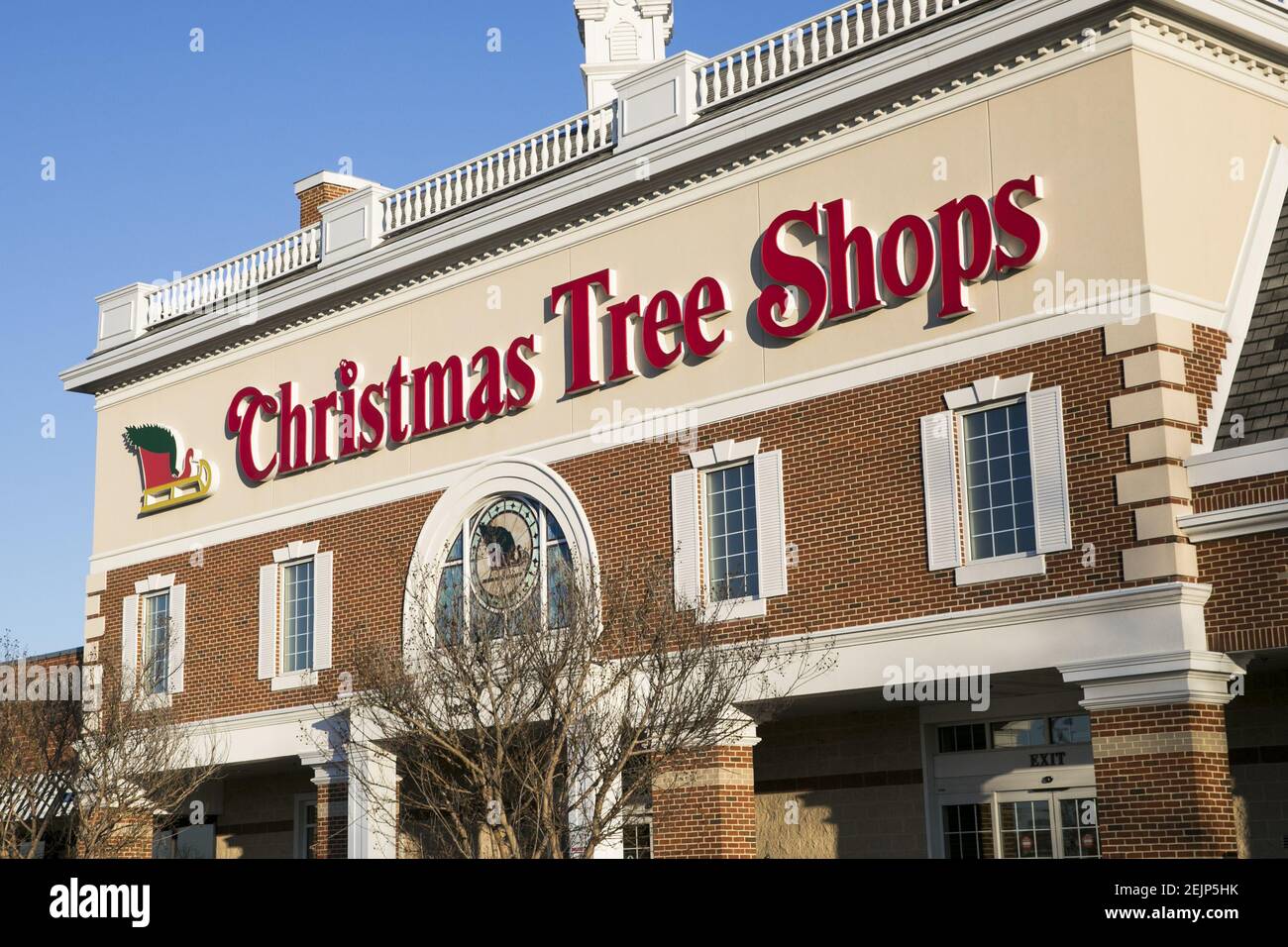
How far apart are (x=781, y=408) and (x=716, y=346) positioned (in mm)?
1518

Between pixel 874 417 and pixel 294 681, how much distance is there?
13158 millimetres

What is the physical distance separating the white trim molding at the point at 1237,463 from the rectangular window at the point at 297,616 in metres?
17.1

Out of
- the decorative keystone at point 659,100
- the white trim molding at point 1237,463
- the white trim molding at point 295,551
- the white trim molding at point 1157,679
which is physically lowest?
the white trim molding at point 1157,679

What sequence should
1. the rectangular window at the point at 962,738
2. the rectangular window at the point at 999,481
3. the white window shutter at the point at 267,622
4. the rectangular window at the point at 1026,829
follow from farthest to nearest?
the white window shutter at the point at 267,622
the rectangular window at the point at 962,738
the rectangular window at the point at 1026,829
the rectangular window at the point at 999,481

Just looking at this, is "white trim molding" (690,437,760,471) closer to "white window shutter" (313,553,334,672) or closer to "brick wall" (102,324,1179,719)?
"brick wall" (102,324,1179,719)

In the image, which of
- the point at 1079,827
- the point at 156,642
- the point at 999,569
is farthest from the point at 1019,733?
the point at 156,642

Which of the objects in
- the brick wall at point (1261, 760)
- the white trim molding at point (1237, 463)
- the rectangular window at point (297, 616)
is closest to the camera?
the white trim molding at point (1237, 463)

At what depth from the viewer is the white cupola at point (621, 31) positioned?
33156 millimetres

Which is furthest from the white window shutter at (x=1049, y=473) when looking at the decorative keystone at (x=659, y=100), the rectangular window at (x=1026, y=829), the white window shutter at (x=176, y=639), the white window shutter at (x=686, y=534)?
the white window shutter at (x=176, y=639)

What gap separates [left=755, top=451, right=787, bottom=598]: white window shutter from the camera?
23.1 metres

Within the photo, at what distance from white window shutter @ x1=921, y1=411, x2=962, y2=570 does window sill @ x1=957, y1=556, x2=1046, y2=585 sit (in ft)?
0.75

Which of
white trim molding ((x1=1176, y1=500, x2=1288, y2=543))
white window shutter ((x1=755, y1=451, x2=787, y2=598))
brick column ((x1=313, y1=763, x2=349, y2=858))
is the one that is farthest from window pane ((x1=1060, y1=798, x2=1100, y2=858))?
brick column ((x1=313, y1=763, x2=349, y2=858))

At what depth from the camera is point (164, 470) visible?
33750mm

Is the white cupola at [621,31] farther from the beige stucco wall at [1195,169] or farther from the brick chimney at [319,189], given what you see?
the beige stucco wall at [1195,169]
